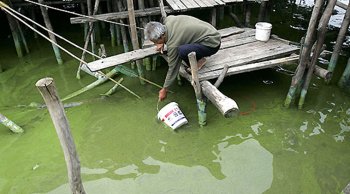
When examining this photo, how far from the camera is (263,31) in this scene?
224 inches

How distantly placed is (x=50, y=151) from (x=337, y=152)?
166 inches

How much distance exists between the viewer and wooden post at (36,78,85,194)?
7.27 ft

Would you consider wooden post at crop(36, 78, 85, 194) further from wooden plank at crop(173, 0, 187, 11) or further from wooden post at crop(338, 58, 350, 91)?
wooden post at crop(338, 58, 350, 91)

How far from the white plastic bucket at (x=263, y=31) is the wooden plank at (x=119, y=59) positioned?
6.82ft

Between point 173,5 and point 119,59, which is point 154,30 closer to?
point 119,59

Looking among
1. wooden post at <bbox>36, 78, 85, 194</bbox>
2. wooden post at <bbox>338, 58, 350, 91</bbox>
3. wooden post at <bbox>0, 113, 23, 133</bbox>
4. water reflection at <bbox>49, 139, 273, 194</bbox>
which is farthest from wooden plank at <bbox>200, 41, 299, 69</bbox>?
wooden post at <bbox>0, 113, 23, 133</bbox>

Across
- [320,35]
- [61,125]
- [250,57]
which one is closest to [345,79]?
[320,35]

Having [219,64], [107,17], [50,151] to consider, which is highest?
[107,17]

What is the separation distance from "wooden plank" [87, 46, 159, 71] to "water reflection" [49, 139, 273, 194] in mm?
1676

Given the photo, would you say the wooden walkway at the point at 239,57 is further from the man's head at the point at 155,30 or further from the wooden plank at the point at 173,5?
the wooden plank at the point at 173,5

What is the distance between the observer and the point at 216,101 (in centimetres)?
394

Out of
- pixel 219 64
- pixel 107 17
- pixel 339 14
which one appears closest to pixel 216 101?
pixel 219 64

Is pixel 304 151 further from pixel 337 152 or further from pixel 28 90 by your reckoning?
pixel 28 90

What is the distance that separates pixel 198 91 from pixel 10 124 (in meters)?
2.96
